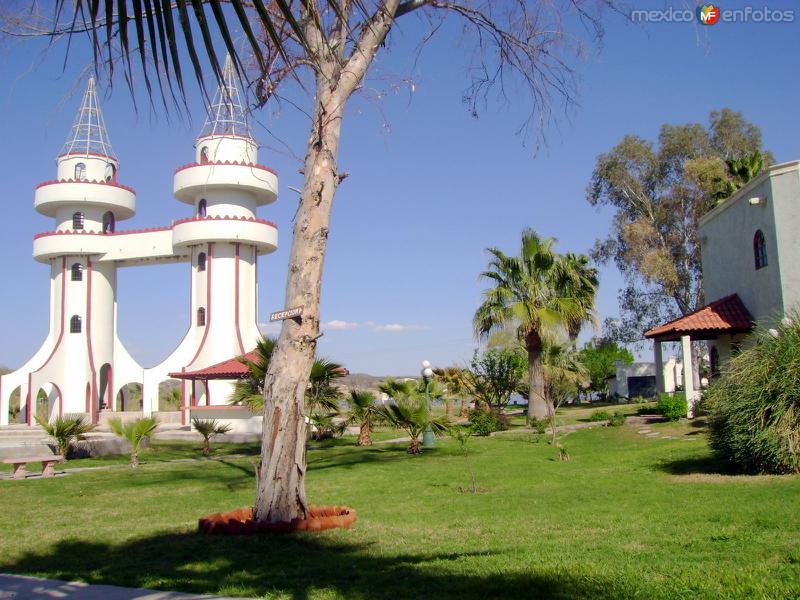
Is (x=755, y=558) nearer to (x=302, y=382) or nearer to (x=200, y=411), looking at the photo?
(x=302, y=382)

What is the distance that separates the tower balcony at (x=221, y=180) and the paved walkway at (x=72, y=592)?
31.7 meters

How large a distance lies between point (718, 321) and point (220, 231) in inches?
966

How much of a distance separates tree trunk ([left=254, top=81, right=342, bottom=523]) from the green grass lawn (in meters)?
0.61

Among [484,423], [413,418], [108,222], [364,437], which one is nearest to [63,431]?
[364,437]

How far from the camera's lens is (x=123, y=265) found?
41719 millimetres

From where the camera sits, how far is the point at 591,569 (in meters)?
5.73

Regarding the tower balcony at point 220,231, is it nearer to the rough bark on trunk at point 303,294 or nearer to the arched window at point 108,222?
the arched window at point 108,222

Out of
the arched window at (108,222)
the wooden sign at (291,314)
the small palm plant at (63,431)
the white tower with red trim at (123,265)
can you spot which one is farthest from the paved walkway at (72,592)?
the arched window at (108,222)

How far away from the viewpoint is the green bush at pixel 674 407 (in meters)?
22.7

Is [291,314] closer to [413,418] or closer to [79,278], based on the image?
[413,418]

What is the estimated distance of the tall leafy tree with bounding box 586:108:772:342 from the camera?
40.7m

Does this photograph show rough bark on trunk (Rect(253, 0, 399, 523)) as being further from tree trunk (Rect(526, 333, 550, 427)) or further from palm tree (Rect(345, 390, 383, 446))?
tree trunk (Rect(526, 333, 550, 427))

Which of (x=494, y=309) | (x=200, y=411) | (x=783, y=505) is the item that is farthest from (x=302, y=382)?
(x=200, y=411)

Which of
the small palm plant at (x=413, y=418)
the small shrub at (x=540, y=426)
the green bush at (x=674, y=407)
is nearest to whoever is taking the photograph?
the small palm plant at (x=413, y=418)
